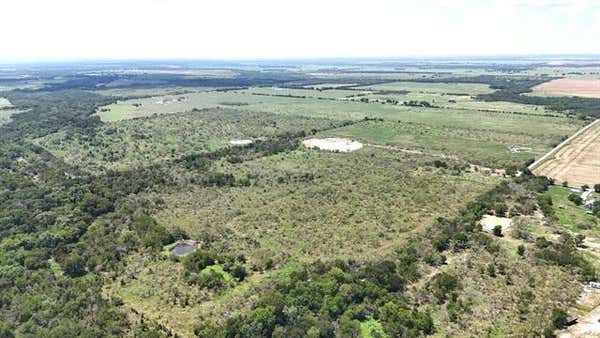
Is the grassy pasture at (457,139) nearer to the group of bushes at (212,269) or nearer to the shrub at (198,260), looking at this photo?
the group of bushes at (212,269)

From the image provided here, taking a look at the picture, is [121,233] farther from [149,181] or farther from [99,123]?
[99,123]

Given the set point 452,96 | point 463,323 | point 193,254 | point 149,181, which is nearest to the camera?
point 463,323

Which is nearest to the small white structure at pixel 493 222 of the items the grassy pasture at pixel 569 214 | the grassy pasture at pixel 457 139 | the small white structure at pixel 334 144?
the grassy pasture at pixel 569 214

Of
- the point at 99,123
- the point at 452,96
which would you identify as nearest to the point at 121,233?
the point at 99,123

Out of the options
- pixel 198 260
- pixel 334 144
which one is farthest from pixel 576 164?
pixel 198 260

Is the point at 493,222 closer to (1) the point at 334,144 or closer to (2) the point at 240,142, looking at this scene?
(1) the point at 334,144

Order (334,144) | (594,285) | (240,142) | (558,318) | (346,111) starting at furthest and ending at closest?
(346,111)
(240,142)
(334,144)
(594,285)
(558,318)
